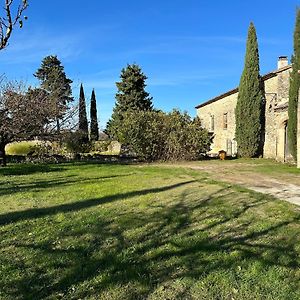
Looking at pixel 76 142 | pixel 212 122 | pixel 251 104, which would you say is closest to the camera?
pixel 76 142

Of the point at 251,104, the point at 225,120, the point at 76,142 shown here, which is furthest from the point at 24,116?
the point at 225,120

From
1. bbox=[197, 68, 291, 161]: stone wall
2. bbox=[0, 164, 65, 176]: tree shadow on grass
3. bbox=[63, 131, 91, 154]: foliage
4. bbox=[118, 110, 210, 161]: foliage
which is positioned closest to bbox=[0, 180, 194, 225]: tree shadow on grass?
bbox=[0, 164, 65, 176]: tree shadow on grass

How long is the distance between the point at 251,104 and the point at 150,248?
69.1ft

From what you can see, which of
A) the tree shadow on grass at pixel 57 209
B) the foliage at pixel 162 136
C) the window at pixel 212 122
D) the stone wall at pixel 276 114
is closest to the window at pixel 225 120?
the window at pixel 212 122

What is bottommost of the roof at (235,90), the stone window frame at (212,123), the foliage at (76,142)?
the foliage at (76,142)

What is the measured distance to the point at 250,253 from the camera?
4102mm

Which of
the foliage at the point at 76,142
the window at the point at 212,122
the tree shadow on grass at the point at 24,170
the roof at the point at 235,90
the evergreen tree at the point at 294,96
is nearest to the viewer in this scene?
the tree shadow on grass at the point at 24,170

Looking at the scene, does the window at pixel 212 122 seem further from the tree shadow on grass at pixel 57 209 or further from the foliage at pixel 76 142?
the tree shadow on grass at pixel 57 209

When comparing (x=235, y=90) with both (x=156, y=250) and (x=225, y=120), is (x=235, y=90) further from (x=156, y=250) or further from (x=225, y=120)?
(x=156, y=250)

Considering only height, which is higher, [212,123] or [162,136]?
[212,123]

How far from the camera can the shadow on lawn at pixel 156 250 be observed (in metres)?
3.41

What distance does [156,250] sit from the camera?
13.9 ft

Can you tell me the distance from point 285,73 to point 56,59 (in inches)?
1108

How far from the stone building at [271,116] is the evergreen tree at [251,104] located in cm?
58
